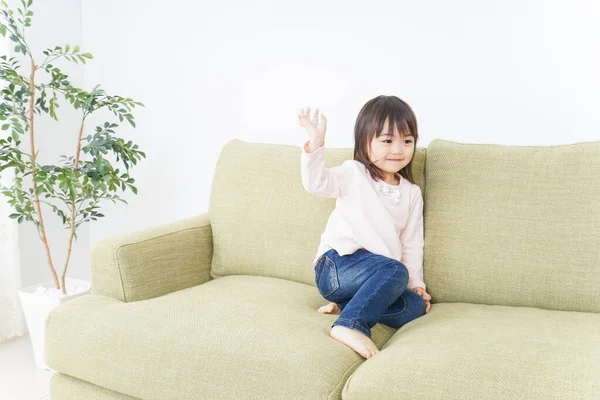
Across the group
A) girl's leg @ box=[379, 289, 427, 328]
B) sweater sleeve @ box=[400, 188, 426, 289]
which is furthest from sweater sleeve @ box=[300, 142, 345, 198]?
girl's leg @ box=[379, 289, 427, 328]

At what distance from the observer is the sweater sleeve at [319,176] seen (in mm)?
1788

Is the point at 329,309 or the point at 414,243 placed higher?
the point at 414,243

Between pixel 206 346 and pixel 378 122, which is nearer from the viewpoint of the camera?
pixel 206 346

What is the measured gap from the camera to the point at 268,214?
213 cm

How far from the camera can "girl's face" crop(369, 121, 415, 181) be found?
188cm

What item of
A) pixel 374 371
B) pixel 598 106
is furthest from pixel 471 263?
pixel 598 106

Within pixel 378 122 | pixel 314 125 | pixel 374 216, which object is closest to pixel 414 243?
pixel 374 216

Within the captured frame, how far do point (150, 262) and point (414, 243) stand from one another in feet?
2.63

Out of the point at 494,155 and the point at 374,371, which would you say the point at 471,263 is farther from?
the point at 374,371

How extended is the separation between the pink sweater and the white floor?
117 cm

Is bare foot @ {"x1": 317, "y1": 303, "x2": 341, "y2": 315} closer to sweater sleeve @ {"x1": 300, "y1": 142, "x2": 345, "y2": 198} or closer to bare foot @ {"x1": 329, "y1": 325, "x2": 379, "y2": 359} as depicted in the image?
bare foot @ {"x1": 329, "y1": 325, "x2": 379, "y2": 359}

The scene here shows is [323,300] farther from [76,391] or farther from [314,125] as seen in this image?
[76,391]

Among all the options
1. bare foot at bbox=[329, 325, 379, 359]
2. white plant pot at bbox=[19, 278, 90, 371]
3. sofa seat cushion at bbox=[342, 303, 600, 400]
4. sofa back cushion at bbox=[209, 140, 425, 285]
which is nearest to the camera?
sofa seat cushion at bbox=[342, 303, 600, 400]

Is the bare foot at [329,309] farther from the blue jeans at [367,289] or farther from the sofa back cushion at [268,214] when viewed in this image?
the sofa back cushion at [268,214]
